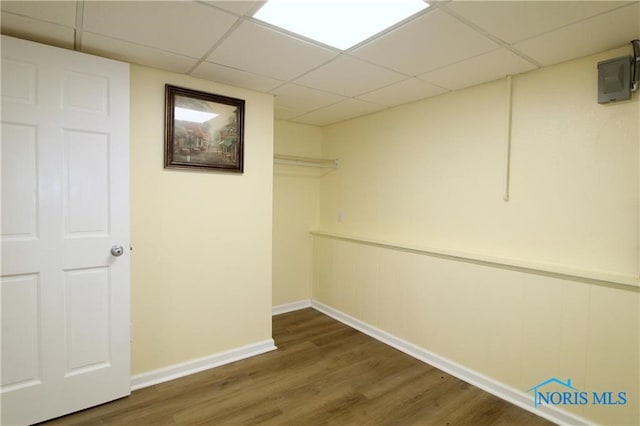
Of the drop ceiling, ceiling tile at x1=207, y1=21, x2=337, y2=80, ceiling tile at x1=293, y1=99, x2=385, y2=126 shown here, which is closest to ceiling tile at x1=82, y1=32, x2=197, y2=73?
the drop ceiling

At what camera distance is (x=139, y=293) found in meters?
2.42

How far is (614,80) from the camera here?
1.92 m

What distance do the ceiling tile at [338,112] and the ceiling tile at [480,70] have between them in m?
0.82

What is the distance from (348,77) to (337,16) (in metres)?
0.78

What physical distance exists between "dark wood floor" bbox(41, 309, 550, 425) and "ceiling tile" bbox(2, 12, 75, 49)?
7.59ft

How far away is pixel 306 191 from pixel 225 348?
2096 mm

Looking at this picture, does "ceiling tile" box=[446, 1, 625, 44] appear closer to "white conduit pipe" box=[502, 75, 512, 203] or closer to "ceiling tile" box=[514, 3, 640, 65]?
"ceiling tile" box=[514, 3, 640, 65]

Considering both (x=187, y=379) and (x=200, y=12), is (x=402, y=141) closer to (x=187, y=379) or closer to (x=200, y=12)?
(x=200, y=12)

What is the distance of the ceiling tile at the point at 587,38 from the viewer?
165 cm

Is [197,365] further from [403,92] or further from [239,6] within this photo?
[403,92]

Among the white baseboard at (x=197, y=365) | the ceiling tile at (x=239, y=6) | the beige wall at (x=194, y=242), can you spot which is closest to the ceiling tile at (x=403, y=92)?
the beige wall at (x=194, y=242)

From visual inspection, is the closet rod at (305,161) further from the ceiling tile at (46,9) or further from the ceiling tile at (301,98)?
the ceiling tile at (46,9)

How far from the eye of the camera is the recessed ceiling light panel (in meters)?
1.65

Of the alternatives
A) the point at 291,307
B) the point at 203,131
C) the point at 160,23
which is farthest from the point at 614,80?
the point at 291,307
